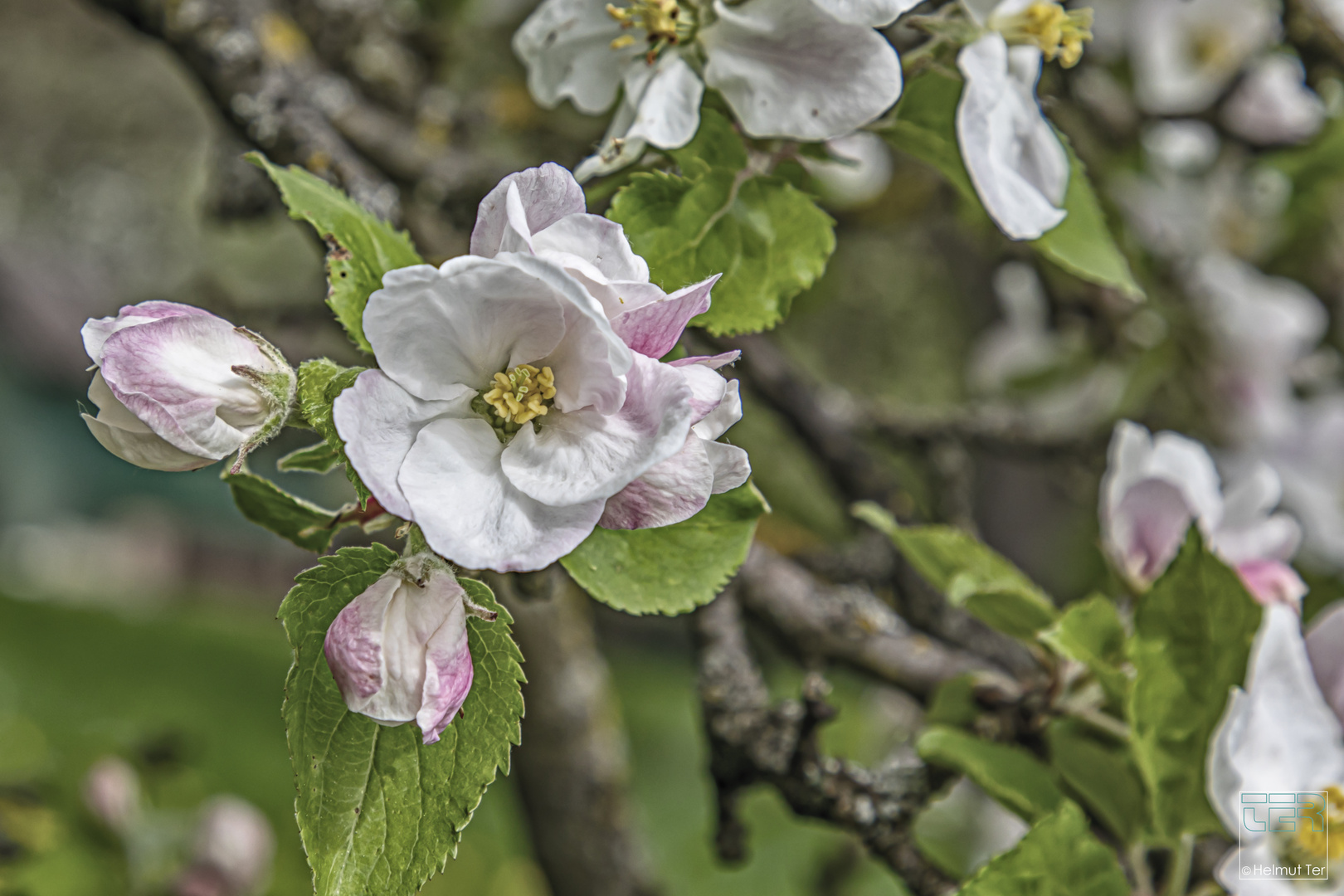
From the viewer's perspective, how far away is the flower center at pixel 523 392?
0.85 feet

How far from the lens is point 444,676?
25cm

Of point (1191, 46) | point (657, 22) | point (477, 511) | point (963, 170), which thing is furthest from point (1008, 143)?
point (1191, 46)

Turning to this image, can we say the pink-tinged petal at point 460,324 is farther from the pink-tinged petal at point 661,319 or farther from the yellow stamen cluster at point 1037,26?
the yellow stamen cluster at point 1037,26

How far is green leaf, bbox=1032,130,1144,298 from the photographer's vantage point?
36 centimetres

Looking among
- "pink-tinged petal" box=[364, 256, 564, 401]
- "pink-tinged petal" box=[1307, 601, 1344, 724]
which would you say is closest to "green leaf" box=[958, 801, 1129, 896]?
"pink-tinged petal" box=[1307, 601, 1344, 724]

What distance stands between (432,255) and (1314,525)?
0.79m

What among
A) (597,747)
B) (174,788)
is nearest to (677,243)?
(597,747)

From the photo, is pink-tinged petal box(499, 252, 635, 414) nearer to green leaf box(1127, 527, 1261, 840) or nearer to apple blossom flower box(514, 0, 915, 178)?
apple blossom flower box(514, 0, 915, 178)

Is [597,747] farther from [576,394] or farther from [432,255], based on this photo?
[576,394]

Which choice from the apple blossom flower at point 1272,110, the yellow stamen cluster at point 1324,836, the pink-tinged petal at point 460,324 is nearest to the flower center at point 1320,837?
the yellow stamen cluster at point 1324,836

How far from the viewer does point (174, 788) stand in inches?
32.4

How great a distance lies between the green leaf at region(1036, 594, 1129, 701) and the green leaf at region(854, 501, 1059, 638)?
0.04 ft

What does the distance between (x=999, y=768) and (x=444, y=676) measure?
0.26 metres

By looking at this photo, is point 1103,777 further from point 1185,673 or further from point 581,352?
point 581,352
